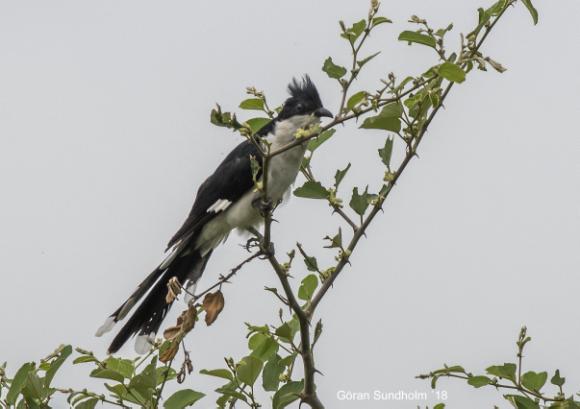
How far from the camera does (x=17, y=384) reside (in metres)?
2.58

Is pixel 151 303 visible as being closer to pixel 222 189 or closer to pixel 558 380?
pixel 222 189

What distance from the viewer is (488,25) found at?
2.59 metres

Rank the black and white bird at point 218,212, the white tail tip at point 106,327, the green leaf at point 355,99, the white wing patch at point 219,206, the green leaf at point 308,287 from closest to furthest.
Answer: the green leaf at point 355,99, the green leaf at point 308,287, the white tail tip at point 106,327, the black and white bird at point 218,212, the white wing patch at point 219,206

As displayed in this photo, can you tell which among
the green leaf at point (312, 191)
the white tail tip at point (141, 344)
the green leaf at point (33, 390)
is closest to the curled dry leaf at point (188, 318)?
the green leaf at point (33, 390)

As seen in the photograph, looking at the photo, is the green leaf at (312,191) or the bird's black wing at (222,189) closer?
the green leaf at (312,191)

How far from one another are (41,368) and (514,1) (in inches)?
77.6

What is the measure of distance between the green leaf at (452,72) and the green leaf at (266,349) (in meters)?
1.08

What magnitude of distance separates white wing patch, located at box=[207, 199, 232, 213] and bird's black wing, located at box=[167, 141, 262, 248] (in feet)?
0.04

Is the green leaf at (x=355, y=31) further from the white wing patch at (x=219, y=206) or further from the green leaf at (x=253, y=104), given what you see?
the white wing patch at (x=219, y=206)

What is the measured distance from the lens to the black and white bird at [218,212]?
14.8ft

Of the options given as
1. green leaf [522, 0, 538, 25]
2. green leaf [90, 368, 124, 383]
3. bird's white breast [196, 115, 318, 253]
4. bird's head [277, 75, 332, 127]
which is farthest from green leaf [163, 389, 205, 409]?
bird's head [277, 75, 332, 127]

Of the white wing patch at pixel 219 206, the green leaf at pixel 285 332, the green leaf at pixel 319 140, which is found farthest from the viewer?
Answer: the white wing patch at pixel 219 206

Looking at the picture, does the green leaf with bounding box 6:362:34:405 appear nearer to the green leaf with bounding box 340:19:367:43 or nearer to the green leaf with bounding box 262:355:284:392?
the green leaf with bounding box 262:355:284:392

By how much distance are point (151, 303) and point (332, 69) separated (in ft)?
7.80
